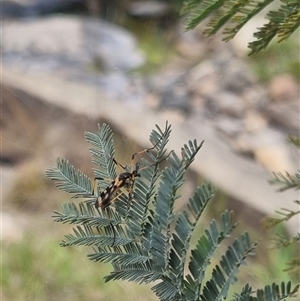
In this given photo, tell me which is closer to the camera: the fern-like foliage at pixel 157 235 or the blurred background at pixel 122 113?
the fern-like foliage at pixel 157 235

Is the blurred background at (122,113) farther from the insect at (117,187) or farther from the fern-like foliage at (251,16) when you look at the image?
the insect at (117,187)

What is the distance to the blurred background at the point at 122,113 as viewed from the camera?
2564mm

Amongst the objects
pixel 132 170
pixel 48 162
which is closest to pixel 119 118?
pixel 48 162

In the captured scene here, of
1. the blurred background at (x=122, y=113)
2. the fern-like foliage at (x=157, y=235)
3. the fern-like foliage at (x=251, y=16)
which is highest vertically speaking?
the fern-like foliage at (x=251, y=16)

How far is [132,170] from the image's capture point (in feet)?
2.47

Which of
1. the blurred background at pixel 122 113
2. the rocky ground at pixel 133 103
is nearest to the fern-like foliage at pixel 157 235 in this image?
the blurred background at pixel 122 113

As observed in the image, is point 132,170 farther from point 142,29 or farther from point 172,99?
point 142,29

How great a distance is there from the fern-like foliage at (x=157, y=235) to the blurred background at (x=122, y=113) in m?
1.26

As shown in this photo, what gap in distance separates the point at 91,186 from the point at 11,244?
6.79ft

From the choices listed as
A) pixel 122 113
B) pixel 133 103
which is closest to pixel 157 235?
pixel 122 113

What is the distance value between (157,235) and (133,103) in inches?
176

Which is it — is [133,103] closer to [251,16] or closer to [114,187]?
[251,16]

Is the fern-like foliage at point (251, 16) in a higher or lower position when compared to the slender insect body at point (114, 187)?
higher

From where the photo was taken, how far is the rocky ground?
10.7 ft
